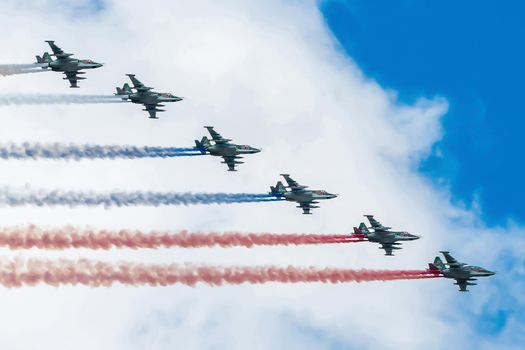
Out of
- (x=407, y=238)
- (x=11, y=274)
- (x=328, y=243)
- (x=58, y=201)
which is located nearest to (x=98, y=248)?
(x=58, y=201)

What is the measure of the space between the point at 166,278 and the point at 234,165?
99.2 feet

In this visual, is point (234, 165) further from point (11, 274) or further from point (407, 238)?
point (11, 274)

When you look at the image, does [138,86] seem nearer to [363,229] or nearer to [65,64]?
[65,64]

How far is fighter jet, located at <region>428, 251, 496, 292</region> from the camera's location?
139750mm

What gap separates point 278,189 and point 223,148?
7113 mm

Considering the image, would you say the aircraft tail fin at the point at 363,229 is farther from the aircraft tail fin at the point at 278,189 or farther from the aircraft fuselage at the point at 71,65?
the aircraft fuselage at the point at 71,65

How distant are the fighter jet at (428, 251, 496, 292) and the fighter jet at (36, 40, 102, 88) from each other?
4024 centimetres

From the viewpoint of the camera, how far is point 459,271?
458 feet

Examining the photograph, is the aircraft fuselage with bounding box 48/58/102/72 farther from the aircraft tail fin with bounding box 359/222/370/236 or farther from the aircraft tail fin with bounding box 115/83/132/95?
the aircraft tail fin with bounding box 359/222/370/236

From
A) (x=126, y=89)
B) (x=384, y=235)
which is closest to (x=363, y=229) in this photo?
(x=384, y=235)

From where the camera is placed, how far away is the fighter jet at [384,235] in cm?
14288

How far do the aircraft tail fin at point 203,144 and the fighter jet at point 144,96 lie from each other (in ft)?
16.1

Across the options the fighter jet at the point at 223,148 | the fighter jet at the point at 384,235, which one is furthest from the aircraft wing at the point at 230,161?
the fighter jet at the point at 384,235

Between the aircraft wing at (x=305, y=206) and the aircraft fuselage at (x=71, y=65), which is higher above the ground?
the aircraft fuselage at (x=71, y=65)
